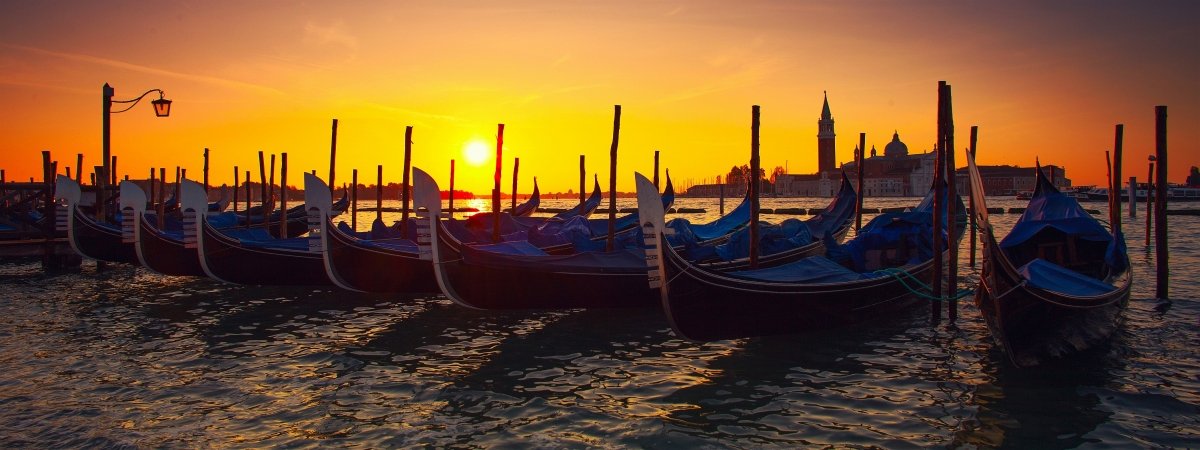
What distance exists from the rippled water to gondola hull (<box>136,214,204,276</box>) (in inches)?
114

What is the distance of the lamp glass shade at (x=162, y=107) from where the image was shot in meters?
12.3

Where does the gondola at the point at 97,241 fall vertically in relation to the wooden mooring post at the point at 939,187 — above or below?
below

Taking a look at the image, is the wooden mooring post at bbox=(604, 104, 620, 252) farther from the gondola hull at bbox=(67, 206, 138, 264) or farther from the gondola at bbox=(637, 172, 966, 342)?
the gondola hull at bbox=(67, 206, 138, 264)

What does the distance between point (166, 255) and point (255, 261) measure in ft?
7.19

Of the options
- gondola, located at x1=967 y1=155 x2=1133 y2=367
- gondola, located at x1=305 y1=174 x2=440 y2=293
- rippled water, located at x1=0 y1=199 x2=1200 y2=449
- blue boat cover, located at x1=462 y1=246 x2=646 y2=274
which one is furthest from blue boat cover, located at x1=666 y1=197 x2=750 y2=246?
gondola, located at x1=967 y1=155 x2=1133 y2=367

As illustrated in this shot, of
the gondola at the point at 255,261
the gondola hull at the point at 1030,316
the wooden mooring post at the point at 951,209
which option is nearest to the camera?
the gondola hull at the point at 1030,316

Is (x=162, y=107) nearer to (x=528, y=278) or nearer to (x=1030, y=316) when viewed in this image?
(x=528, y=278)

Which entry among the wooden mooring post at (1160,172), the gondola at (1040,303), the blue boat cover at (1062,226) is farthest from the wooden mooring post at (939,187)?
the wooden mooring post at (1160,172)

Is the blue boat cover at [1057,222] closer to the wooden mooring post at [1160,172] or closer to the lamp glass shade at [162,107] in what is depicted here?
the wooden mooring post at [1160,172]

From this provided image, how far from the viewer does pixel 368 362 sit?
7.13 metres

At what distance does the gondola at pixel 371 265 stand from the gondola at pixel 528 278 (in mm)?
1865

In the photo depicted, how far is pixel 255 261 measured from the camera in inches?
461

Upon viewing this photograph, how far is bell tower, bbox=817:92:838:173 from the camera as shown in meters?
123

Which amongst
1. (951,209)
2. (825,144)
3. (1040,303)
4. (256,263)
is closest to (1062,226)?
(951,209)
